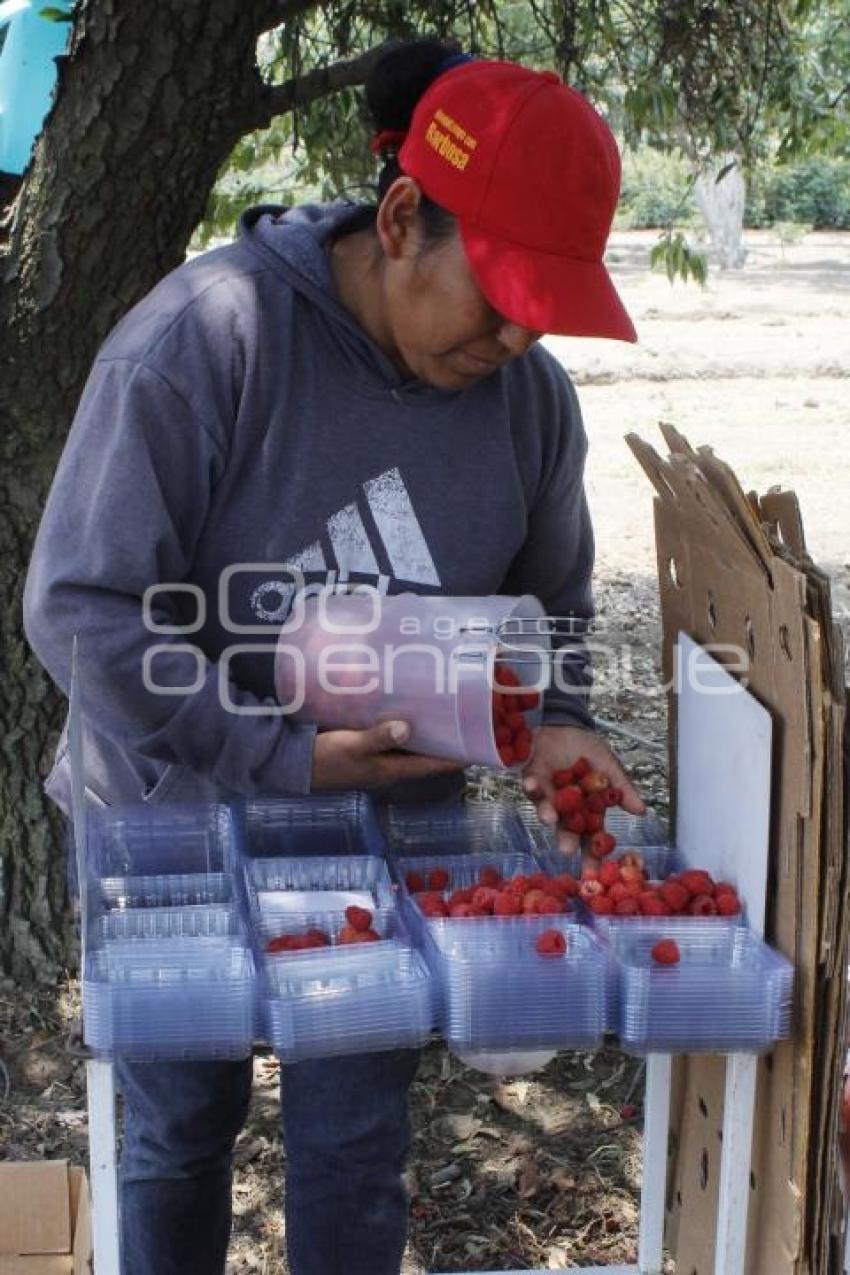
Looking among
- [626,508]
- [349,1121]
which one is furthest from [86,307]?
[626,508]

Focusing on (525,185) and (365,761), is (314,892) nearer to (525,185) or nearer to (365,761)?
(365,761)

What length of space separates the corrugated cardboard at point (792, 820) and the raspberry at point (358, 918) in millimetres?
453

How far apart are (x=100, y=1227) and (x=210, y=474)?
86 cm

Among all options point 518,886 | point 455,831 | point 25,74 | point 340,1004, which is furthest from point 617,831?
point 25,74

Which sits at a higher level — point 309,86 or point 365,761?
point 309,86

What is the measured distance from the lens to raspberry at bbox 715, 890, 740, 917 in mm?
1853

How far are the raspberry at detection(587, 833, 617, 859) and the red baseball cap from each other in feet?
2.03

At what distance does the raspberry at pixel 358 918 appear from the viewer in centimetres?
179

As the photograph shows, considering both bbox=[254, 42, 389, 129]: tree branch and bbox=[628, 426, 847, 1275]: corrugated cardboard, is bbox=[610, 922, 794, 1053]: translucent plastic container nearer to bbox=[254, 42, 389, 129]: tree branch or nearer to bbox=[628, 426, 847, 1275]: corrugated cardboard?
bbox=[628, 426, 847, 1275]: corrugated cardboard

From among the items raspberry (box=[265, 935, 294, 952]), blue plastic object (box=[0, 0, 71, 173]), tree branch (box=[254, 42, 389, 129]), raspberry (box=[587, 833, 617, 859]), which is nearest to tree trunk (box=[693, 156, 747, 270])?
tree branch (box=[254, 42, 389, 129])

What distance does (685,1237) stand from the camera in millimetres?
2219

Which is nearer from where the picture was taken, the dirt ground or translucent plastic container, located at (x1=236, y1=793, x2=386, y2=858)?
translucent plastic container, located at (x1=236, y1=793, x2=386, y2=858)

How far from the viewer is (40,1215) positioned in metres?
2.28

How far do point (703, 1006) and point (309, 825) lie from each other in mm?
625
